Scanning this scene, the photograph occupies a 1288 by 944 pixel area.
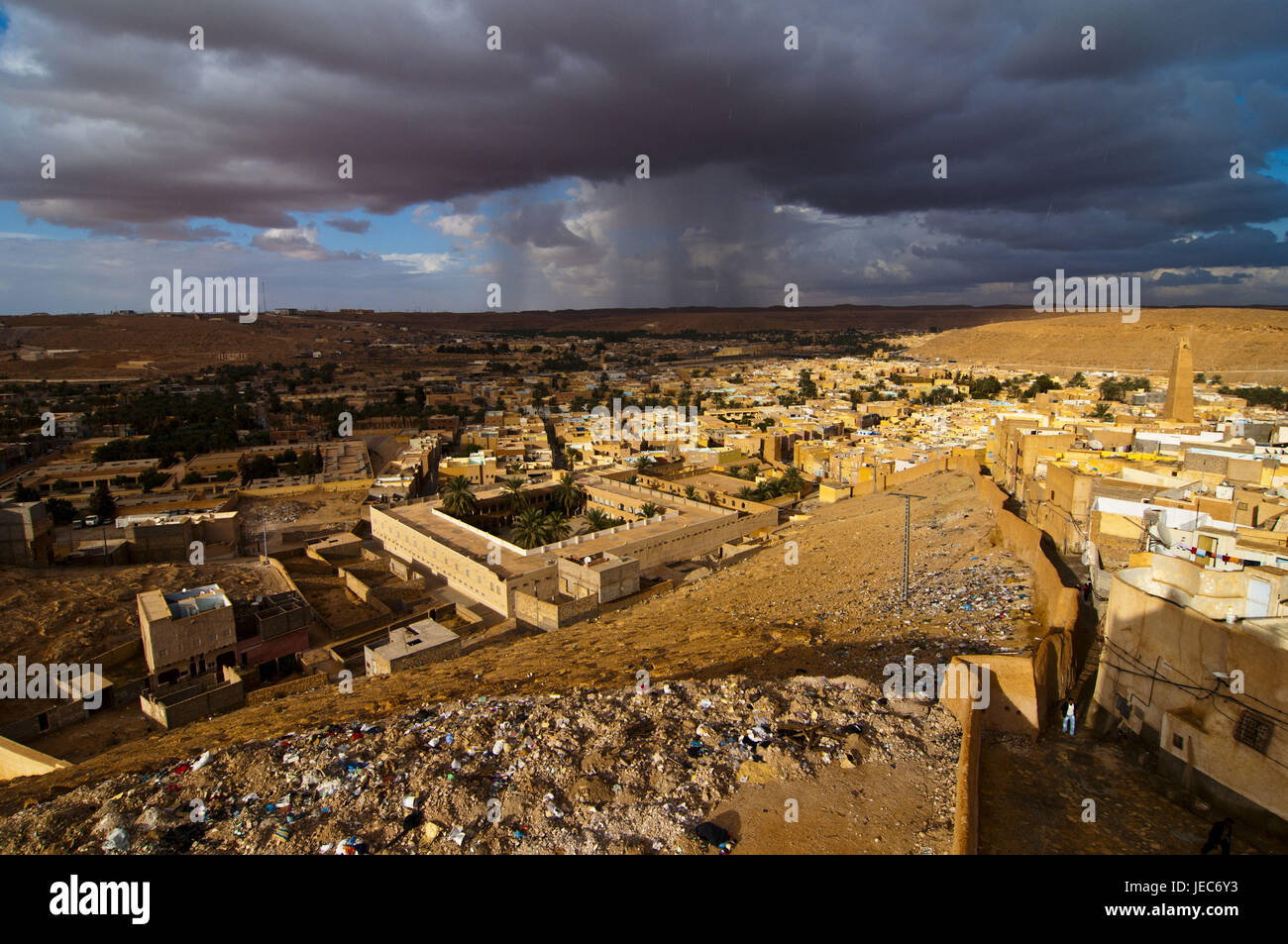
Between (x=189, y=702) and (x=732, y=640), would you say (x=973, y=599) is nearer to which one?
(x=732, y=640)

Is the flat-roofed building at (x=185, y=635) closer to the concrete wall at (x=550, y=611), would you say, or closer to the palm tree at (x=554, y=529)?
the concrete wall at (x=550, y=611)

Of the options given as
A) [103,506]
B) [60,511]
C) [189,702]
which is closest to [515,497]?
[189,702]

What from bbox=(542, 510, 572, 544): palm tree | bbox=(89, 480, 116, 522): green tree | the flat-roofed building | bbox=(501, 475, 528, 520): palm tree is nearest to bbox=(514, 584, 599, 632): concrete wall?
bbox=(542, 510, 572, 544): palm tree

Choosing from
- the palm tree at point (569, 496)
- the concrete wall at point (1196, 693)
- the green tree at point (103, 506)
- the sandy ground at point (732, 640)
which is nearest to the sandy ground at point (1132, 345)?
the palm tree at point (569, 496)

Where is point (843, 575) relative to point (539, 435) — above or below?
below
